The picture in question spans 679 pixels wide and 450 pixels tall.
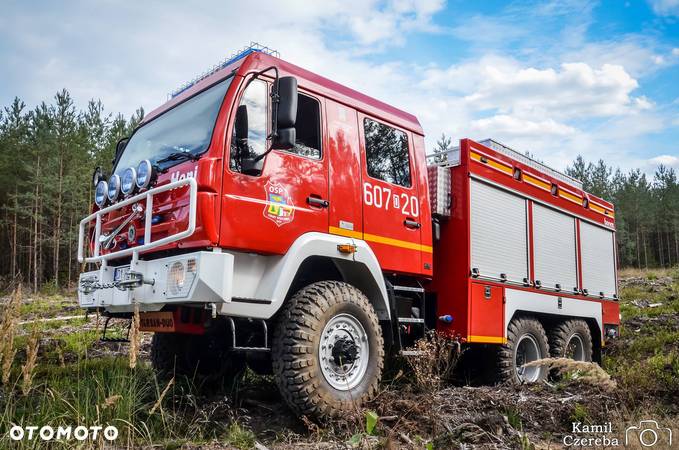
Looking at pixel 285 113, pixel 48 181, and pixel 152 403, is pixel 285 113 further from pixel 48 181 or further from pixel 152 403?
pixel 48 181

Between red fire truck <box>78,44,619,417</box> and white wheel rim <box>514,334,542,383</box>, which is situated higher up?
red fire truck <box>78,44,619,417</box>

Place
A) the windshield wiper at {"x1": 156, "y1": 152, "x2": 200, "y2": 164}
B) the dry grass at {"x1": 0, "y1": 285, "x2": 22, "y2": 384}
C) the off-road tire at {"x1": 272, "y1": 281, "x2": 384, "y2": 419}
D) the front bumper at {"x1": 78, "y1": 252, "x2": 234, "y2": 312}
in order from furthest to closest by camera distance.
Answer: the windshield wiper at {"x1": 156, "y1": 152, "x2": 200, "y2": 164}, the off-road tire at {"x1": 272, "y1": 281, "x2": 384, "y2": 419}, the front bumper at {"x1": 78, "y1": 252, "x2": 234, "y2": 312}, the dry grass at {"x1": 0, "y1": 285, "x2": 22, "y2": 384}

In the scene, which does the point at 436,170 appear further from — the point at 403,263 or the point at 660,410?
the point at 660,410

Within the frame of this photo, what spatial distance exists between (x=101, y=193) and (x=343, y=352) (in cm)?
268

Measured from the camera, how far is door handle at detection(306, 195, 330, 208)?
493 centimetres

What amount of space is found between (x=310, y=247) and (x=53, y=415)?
2.23 metres

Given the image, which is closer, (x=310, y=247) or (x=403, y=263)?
(x=310, y=247)

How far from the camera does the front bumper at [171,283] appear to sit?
4.05 m

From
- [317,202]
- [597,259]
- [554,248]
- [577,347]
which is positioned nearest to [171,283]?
[317,202]

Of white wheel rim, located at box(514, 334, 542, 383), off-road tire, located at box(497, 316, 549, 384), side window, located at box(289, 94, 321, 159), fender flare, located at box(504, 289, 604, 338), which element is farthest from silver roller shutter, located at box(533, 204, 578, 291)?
side window, located at box(289, 94, 321, 159)

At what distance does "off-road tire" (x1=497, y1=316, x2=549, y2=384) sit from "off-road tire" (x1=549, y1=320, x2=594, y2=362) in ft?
1.25

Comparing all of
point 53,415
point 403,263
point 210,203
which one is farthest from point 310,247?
point 53,415

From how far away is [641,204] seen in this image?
43.4m

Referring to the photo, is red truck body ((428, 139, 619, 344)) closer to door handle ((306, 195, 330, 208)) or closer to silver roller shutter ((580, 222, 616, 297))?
silver roller shutter ((580, 222, 616, 297))
